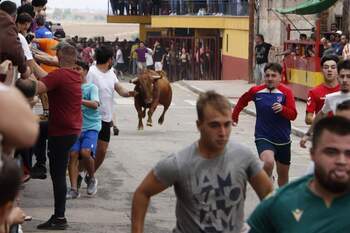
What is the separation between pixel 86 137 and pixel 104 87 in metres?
1.10

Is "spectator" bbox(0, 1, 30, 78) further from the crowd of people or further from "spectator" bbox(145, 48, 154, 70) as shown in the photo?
"spectator" bbox(145, 48, 154, 70)

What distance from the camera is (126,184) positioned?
1438 centimetres

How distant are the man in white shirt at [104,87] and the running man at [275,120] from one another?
6.73 feet

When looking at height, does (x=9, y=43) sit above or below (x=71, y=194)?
above

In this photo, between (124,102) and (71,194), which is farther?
(124,102)

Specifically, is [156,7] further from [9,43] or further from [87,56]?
[9,43]

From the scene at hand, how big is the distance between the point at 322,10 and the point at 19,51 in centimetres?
2582

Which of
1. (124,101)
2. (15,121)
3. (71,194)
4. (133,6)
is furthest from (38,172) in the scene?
(133,6)

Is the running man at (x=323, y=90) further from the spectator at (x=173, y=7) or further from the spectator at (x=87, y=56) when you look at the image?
the spectator at (x=173, y=7)

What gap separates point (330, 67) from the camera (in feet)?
38.0

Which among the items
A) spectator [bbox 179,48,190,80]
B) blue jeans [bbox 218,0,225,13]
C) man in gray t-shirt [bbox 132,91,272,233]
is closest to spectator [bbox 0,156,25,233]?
man in gray t-shirt [bbox 132,91,272,233]

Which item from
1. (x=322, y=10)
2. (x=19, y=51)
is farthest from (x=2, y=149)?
(x=322, y=10)

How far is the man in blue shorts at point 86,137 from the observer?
12633 mm

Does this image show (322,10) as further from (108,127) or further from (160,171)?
(160,171)
